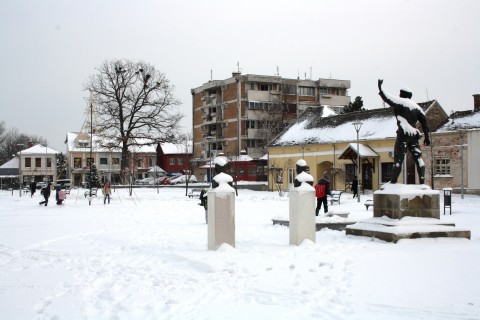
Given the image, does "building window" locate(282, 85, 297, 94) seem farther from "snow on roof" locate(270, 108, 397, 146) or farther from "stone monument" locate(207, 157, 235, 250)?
"stone monument" locate(207, 157, 235, 250)

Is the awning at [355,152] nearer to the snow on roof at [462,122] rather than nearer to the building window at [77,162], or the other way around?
the snow on roof at [462,122]

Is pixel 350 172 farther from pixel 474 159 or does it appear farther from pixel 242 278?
pixel 242 278

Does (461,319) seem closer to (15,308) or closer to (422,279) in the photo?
(422,279)

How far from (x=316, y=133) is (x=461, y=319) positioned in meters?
40.9

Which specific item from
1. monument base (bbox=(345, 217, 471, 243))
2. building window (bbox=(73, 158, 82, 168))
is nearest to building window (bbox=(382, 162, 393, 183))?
monument base (bbox=(345, 217, 471, 243))

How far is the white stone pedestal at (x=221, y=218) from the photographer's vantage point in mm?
10195

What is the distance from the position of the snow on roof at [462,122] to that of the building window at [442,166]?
2.14 m

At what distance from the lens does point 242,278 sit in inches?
301

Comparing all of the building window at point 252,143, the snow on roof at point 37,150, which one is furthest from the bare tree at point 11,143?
the building window at point 252,143

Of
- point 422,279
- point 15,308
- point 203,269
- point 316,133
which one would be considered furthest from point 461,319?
point 316,133

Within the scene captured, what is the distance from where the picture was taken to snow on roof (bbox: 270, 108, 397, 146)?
39.8 meters

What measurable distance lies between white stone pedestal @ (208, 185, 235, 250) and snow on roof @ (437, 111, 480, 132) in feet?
96.4

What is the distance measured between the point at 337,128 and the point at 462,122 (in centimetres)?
1051

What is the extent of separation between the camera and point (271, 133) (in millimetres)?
61844
